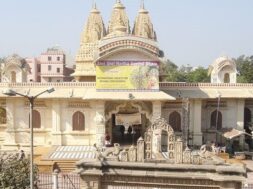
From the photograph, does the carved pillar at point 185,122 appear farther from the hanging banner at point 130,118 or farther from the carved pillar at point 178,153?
the carved pillar at point 178,153

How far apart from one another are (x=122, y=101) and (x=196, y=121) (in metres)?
4.95

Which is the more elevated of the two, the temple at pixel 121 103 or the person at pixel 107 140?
the temple at pixel 121 103

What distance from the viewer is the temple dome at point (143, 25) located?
115 ft

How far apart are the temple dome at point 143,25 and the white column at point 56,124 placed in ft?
39.3

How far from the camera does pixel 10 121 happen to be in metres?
26.4

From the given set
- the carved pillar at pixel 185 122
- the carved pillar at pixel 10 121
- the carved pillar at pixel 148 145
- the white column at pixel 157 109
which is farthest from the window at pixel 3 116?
the carved pillar at pixel 148 145

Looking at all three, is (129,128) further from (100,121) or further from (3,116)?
(3,116)

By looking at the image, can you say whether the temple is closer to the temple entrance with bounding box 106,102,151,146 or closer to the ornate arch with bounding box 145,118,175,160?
the temple entrance with bounding box 106,102,151,146

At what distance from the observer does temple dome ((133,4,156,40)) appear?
115 ft

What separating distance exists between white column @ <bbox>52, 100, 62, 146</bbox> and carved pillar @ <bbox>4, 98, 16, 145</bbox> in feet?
8.44

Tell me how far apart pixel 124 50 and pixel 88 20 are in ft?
39.1

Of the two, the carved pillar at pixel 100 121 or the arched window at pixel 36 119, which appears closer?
the carved pillar at pixel 100 121

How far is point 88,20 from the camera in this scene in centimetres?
3503

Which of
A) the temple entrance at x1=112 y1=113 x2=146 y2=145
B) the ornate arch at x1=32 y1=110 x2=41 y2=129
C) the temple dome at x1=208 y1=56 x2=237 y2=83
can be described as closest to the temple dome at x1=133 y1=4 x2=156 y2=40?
the temple entrance at x1=112 y1=113 x2=146 y2=145
